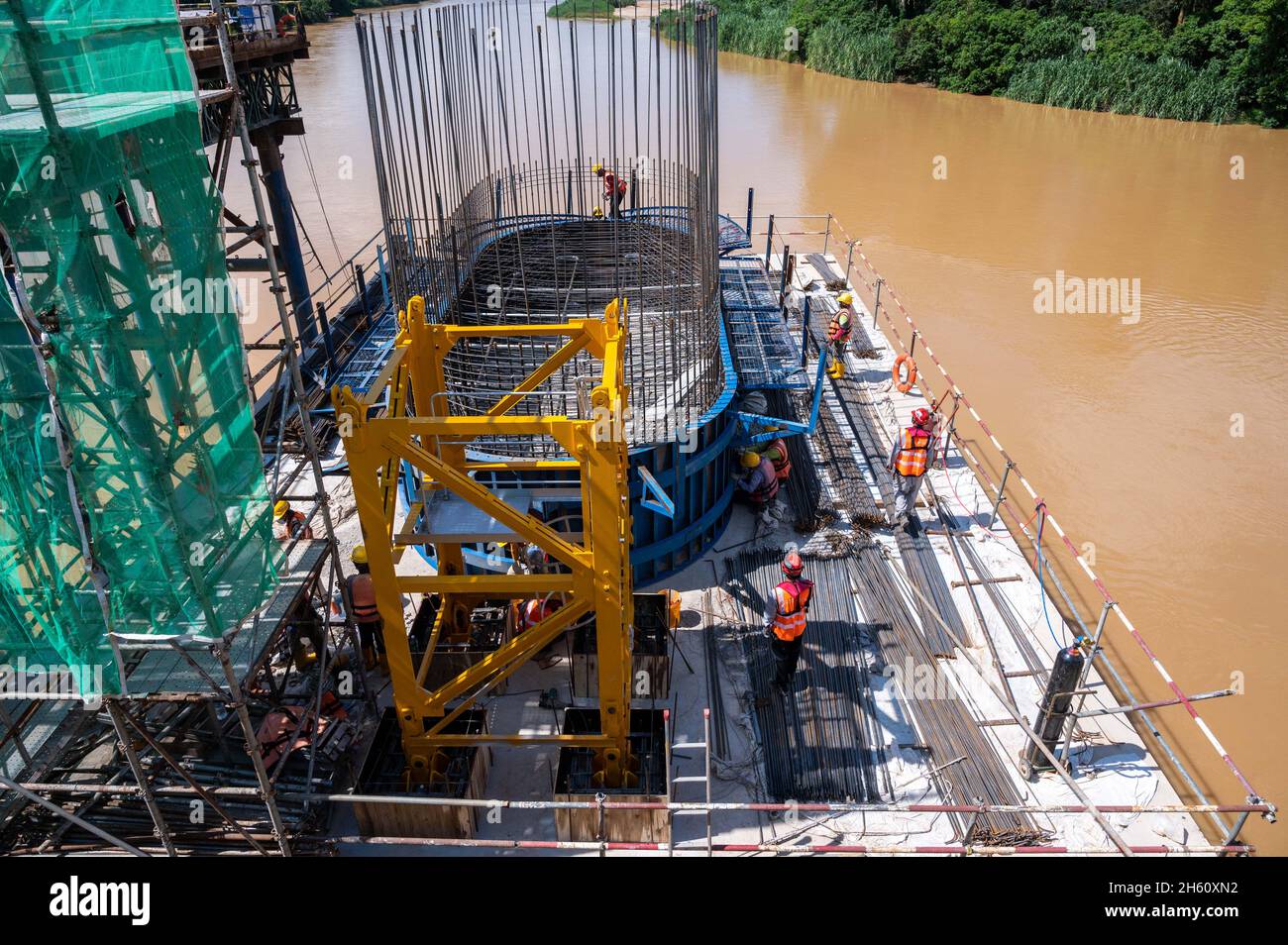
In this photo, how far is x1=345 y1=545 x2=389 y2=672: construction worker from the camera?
927cm

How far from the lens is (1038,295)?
20750 mm

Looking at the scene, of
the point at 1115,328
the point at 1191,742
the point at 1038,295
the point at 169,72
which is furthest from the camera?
the point at 1038,295

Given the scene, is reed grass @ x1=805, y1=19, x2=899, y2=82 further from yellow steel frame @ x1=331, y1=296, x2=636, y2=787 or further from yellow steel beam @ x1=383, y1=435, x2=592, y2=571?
yellow steel beam @ x1=383, y1=435, x2=592, y2=571

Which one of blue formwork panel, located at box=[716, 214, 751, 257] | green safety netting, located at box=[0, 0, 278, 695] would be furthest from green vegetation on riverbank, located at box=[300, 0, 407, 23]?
green safety netting, located at box=[0, 0, 278, 695]

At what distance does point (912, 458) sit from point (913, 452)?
89 mm

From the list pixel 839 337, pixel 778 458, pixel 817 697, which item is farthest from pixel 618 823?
pixel 839 337

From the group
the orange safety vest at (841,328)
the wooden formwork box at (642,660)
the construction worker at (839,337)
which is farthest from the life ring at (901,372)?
the wooden formwork box at (642,660)

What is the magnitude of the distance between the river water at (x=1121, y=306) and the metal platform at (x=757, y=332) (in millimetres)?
3909

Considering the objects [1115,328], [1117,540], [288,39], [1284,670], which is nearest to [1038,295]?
[1115,328]

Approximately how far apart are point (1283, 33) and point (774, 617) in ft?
140

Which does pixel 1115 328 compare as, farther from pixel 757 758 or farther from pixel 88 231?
pixel 88 231

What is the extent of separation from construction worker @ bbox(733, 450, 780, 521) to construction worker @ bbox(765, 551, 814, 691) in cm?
325

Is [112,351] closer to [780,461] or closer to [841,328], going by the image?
[780,461]

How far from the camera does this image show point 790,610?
8.87m
